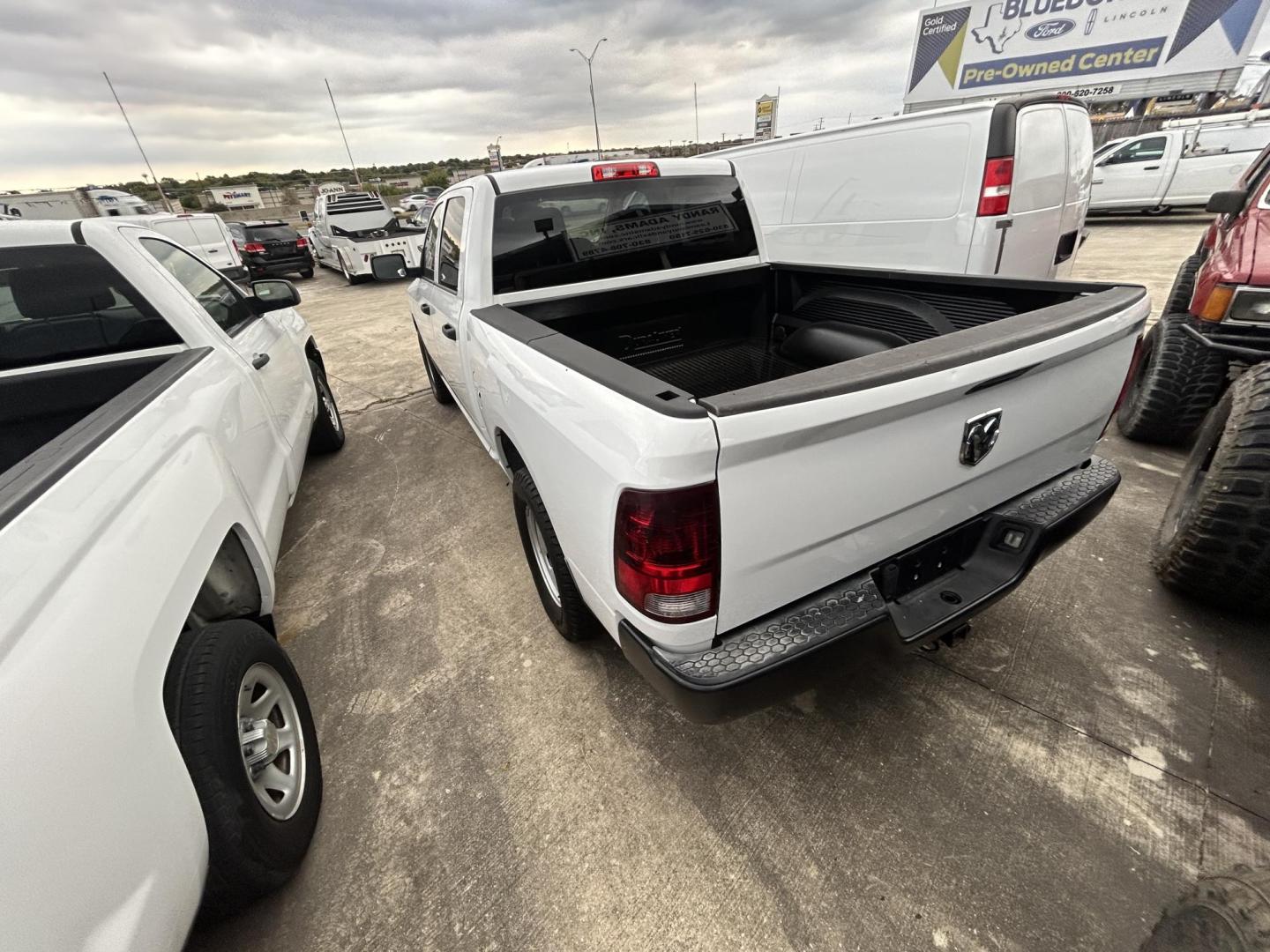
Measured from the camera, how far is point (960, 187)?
413 cm

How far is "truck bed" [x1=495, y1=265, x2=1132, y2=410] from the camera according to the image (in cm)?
247

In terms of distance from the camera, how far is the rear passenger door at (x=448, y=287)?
2902 millimetres

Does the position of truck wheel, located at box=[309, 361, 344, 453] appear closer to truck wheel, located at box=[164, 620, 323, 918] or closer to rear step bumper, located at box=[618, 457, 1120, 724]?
truck wheel, located at box=[164, 620, 323, 918]

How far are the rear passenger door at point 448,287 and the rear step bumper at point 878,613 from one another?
217 centimetres

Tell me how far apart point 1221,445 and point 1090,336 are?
1.18m

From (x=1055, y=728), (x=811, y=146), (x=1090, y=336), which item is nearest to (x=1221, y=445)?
(x=1090, y=336)

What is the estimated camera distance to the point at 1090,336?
167 cm

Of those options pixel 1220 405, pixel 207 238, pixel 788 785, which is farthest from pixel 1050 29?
pixel 788 785

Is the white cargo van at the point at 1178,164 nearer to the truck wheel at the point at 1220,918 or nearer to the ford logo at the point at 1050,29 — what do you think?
the ford logo at the point at 1050,29

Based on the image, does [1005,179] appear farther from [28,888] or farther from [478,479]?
[28,888]

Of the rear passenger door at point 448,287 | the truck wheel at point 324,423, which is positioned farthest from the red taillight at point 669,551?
the truck wheel at point 324,423

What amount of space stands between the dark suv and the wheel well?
47.2 ft

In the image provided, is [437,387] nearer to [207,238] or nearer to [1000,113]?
[1000,113]

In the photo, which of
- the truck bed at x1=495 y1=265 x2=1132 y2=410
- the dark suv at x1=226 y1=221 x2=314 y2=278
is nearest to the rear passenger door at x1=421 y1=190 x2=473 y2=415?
the truck bed at x1=495 y1=265 x2=1132 y2=410
